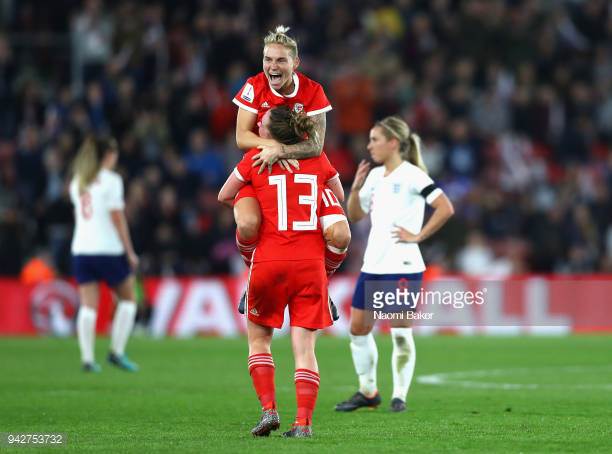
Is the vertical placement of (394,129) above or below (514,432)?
above

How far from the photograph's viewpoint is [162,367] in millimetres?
15570

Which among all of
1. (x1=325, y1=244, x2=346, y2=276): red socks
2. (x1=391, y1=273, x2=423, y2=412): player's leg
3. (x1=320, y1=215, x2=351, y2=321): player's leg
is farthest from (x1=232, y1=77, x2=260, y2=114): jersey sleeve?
(x1=391, y1=273, x2=423, y2=412): player's leg

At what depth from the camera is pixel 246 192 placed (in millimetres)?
8625

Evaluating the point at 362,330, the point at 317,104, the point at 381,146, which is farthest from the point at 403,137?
the point at 317,104

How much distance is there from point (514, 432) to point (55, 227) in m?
15.1

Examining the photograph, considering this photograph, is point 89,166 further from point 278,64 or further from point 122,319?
point 278,64

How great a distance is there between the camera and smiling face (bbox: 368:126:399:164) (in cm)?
1112

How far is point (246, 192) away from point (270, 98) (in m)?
0.86

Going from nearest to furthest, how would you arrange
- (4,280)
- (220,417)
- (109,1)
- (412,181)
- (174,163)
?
(220,417) → (412,181) → (4,280) → (174,163) → (109,1)

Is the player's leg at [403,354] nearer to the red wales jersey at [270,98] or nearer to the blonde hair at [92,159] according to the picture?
the red wales jersey at [270,98]

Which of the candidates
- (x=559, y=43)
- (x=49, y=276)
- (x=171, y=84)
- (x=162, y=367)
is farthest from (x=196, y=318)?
(x=559, y=43)

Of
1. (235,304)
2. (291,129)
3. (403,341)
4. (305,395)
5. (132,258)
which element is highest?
(291,129)

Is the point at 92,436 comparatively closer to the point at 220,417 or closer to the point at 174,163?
the point at 220,417

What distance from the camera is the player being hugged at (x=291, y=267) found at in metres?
8.46
